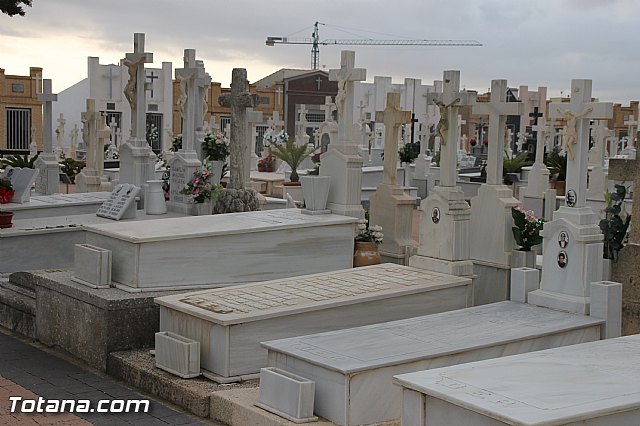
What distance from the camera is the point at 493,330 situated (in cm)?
646

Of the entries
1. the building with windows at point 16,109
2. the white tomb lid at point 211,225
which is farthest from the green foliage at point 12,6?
the building with windows at point 16,109

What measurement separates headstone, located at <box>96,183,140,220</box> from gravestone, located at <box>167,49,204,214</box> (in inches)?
34.6

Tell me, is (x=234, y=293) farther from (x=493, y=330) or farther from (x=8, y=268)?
(x=8, y=268)

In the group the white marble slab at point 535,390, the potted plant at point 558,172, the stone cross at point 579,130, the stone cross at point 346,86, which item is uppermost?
the stone cross at point 346,86

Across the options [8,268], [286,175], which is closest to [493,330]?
[8,268]

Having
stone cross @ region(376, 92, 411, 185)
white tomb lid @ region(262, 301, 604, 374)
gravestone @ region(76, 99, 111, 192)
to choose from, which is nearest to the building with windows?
gravestone @ region(76, 99, 111, 192)

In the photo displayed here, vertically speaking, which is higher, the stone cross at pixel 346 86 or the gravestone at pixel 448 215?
the stone cross at pixel 346 86

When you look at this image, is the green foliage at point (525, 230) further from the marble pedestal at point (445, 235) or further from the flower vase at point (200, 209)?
the flower vase at point (200, 209)

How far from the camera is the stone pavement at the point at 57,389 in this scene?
6367 mm

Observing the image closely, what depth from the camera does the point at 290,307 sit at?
23.1ft

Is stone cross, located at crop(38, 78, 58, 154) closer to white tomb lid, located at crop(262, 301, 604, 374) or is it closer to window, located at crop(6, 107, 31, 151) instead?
white tomb lid, located at crop(262, 301, 604, 374)

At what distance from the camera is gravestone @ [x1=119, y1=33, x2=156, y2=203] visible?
14258 millimetres

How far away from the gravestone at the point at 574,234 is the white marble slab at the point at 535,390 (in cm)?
157

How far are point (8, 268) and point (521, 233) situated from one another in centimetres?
575
